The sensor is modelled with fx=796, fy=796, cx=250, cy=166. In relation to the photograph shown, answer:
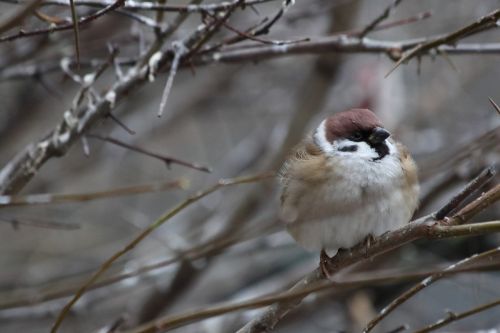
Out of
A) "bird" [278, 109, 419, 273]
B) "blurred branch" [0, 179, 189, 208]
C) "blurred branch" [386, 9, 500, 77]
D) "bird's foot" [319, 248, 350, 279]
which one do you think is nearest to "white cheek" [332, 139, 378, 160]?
"bird" [278, 109, 419, 273]

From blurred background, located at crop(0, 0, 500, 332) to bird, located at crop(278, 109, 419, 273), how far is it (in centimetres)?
23

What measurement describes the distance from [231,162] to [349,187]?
8.44 ft

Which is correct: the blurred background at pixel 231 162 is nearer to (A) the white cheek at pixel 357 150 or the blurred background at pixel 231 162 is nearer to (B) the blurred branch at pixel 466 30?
(A) the white cheek at pixel 357 150

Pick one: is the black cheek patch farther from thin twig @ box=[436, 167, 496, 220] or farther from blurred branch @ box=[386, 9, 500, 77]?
thin twig @ box=[436, 167, 496, 220]

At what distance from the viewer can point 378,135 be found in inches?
102

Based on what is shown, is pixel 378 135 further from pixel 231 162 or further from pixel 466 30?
pixel 231 162

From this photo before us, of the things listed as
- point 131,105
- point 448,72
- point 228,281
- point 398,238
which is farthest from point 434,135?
point 398,238

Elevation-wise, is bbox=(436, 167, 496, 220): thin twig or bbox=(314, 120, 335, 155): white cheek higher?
bbox=(314, 120, 335, 155): white cheek

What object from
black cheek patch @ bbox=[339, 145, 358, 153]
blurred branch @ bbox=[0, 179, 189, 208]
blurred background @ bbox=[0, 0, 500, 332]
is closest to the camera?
blurred branch @ bbox=[0, 179, 189, 208]

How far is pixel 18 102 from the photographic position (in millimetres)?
4746

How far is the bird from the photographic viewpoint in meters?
2.53

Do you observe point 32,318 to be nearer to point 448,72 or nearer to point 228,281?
point 228,281

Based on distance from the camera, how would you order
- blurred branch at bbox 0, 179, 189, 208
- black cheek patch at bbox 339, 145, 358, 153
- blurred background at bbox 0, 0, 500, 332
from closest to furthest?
blurred branch at bbox 0, 179, 189, 208, black cheek patch at bbox 339, 145, 358, 153, blurred background at bbox 0, 0, 500, 332

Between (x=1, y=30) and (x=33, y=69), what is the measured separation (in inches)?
71.7
